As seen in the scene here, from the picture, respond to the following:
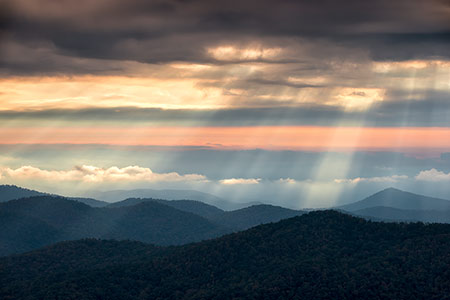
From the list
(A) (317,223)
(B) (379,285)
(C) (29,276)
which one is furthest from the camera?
(C) (29,276)

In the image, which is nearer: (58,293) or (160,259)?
(58,293)

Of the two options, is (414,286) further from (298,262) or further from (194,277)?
(194,277)

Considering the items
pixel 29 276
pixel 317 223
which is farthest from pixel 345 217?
pixel 29 276

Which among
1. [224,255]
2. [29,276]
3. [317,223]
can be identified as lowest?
[29,276]

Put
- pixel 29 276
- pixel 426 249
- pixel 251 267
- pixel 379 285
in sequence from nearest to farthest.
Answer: pixel 379 285 → pixel 426 249 → pixel 251 267 → pixel 29 276

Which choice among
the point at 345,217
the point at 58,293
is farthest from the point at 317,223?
the point at 58,293

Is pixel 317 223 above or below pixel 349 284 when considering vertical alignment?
above
